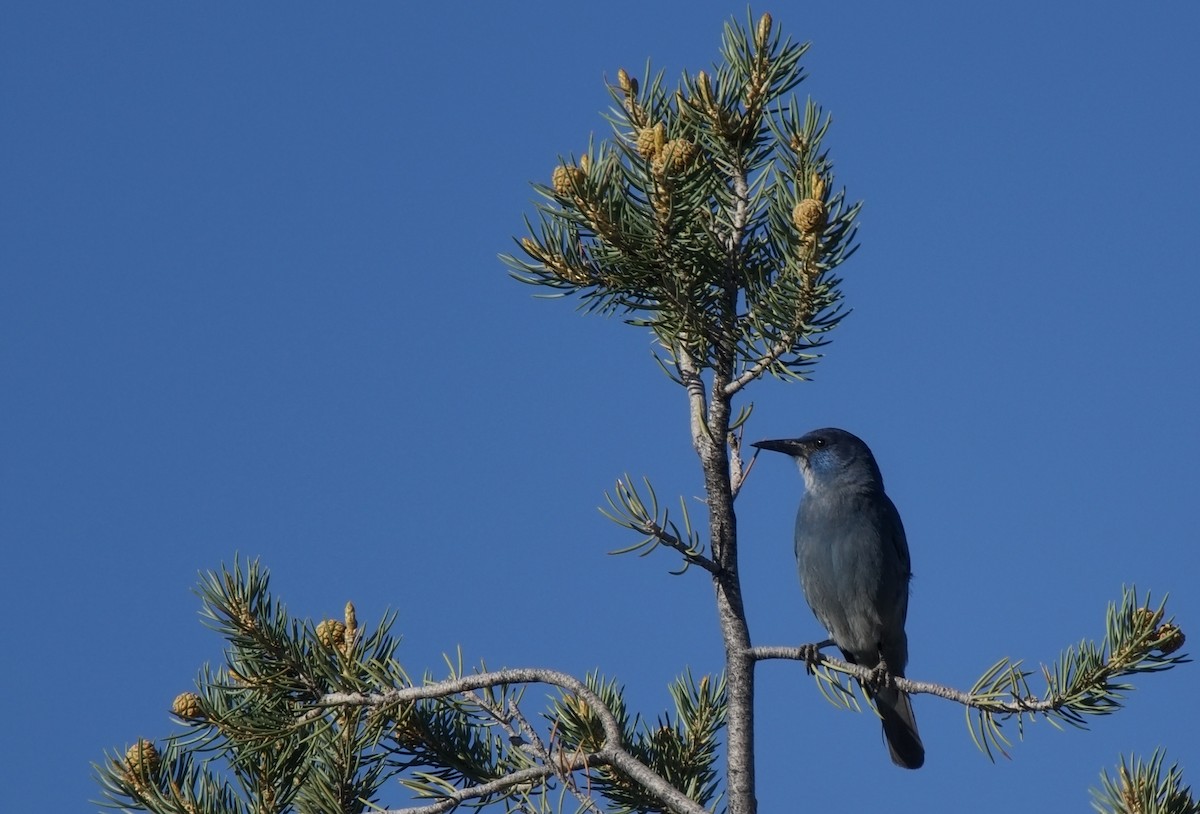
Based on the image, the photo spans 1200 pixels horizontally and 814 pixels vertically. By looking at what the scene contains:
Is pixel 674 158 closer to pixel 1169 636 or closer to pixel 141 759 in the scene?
pixel 1169 636

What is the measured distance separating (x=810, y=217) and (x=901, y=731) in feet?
11.4

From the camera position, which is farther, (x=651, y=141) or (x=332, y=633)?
(x=332, y=633)

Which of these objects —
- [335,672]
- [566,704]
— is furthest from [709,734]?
[335,672]

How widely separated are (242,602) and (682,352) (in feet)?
4.90

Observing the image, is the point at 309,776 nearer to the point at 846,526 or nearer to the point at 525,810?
the point at 525,810

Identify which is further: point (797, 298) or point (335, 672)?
point (335, 672)

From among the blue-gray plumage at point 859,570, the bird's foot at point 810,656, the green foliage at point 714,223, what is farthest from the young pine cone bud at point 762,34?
the blue-gray plumage at point 859,570

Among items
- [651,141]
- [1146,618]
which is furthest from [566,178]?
[1146,618]

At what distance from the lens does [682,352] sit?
3.83 metres

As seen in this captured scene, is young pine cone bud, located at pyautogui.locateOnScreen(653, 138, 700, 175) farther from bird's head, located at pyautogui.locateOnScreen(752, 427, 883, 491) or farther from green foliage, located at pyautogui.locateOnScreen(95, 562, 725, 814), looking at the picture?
bird's head, located at pyautogui.locateOnScreen(752, 427, 883, 491)

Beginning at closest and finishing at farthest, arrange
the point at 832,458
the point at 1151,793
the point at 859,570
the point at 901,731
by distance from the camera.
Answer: the point at 1151,793, the point at 901,731, the point at 859,570, the point at 832,458

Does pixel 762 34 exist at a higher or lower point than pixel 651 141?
higher

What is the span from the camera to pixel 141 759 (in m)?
3.66

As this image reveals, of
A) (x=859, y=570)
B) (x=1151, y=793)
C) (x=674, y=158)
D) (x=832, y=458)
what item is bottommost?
(x=1151, y=793)
